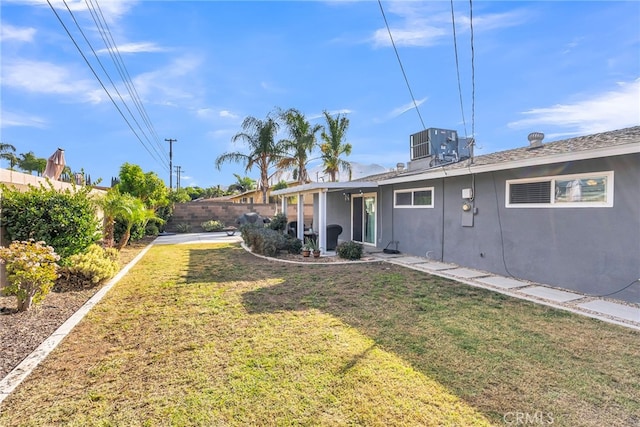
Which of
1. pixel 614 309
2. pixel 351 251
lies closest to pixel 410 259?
pixel 351 251

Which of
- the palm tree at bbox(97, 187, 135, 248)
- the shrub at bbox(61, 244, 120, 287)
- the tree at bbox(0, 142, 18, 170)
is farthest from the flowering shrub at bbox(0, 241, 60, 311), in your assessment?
the tree at bbox(0, 142, 18, 170)

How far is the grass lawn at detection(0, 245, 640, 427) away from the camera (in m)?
2.64

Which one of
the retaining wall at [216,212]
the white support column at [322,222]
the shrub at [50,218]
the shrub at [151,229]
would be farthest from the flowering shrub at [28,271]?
the retaining wall at [216,212]

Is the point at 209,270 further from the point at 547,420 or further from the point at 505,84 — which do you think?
the point at 505,84

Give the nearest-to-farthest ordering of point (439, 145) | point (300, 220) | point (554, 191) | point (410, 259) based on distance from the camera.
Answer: point (554, 191)
point (410, 259)
point (439, 145)
point (300, 220)

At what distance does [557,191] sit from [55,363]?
856 centimetres

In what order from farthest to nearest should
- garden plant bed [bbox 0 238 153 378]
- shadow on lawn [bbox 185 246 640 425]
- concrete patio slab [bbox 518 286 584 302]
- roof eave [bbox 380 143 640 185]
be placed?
1. concrete patio slab [bbox 518 286 584 302]
2. roof eave [bbox 380 143 640 185]
3. garden plant bed [bbox 0 238 153 378]
4. shadow on lawn [bbox 185 246 640 425]

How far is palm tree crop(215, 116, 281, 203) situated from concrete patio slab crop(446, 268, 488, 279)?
57.7 ft

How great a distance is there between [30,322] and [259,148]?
65.9 feet

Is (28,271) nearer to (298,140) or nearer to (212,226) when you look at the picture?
(212,226)

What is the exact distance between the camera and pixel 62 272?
21.1 feet

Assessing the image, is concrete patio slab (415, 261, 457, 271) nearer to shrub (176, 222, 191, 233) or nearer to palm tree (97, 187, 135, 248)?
palm tree (97, 187, 135, 248)

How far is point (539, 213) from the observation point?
699cm

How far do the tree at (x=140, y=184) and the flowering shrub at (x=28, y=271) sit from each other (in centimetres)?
1182
